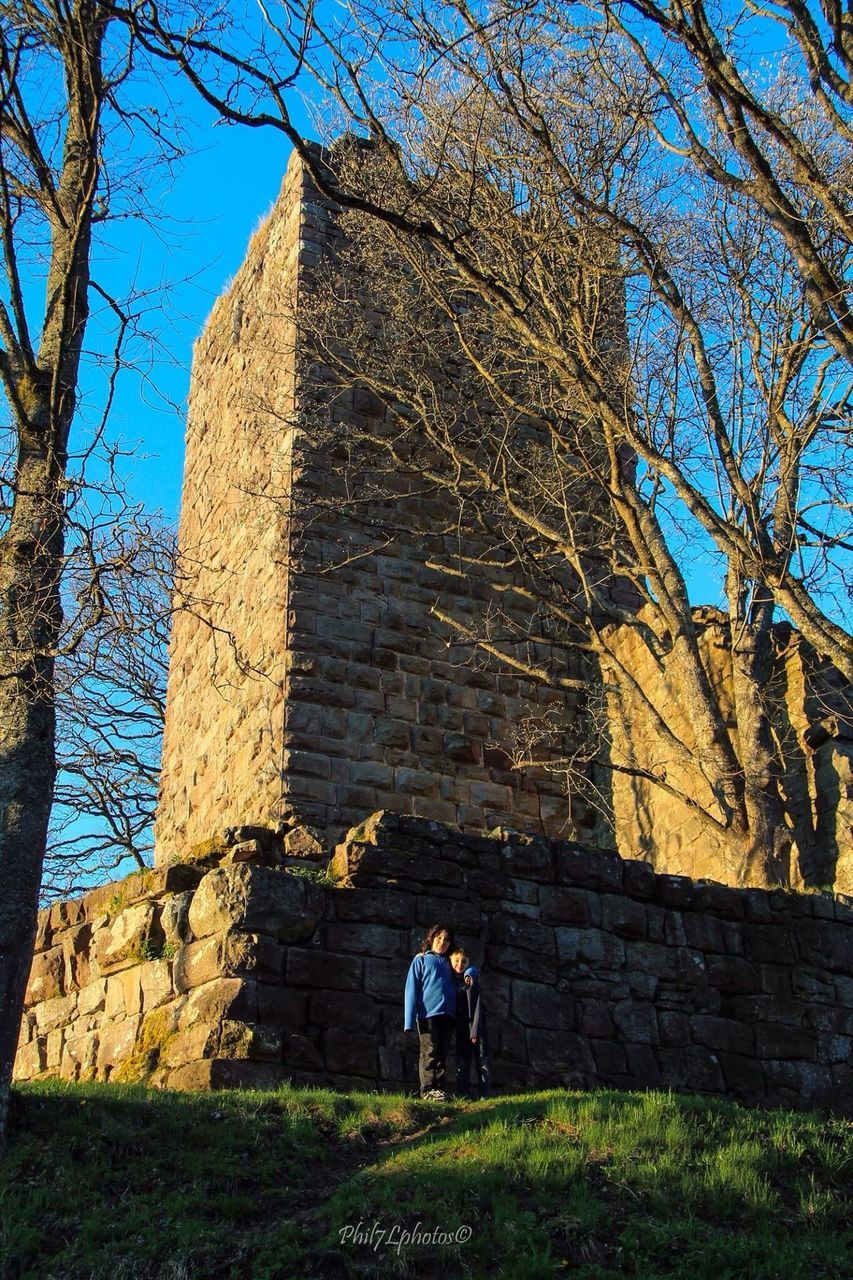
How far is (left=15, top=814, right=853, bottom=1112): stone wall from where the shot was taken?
7.70m

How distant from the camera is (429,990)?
7539 mm

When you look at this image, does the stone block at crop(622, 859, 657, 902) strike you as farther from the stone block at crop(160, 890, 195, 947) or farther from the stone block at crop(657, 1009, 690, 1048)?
the stone block at crop(160, 890, 195, 947)

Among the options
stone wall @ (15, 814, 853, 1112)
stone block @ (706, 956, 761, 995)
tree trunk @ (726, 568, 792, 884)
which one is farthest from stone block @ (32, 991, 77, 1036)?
tree trunk @ (726, 568, 792, 884)

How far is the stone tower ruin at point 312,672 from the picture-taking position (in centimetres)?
1083

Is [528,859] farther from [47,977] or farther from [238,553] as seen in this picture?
[238,553]

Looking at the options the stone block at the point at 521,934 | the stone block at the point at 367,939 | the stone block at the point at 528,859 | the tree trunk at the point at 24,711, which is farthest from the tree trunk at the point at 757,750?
the tree trunk at the point at 24,711

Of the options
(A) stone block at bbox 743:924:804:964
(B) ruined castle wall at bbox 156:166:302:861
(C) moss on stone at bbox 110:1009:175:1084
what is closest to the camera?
(C) moss on stone at bbox 110:1009:175:1084

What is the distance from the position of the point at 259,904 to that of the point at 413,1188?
241 centimetres

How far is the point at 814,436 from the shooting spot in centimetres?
964

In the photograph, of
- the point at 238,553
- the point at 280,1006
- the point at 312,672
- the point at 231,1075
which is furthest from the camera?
the point at 238,553

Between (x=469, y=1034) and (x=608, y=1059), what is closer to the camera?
(x=469, y=1034)

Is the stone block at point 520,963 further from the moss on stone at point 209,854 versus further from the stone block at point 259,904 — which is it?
the moss on stone at point 209,854

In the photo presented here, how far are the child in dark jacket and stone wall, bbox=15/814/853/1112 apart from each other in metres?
0.28

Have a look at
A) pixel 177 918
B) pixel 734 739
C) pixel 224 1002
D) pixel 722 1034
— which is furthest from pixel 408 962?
pixel 734 739
